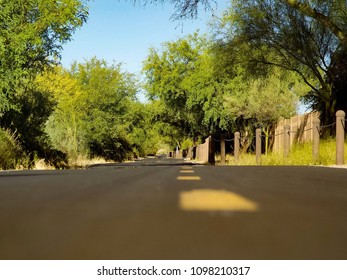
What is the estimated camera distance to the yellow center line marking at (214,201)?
4238mm

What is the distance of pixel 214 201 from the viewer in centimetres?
477

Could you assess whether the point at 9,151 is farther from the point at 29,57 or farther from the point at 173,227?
the point at 173,227

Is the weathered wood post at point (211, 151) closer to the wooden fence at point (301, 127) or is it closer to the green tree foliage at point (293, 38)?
the wooden fence at point (301, 127)

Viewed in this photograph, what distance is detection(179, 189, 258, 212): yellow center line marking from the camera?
4238 mm

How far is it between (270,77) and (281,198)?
24.6 m

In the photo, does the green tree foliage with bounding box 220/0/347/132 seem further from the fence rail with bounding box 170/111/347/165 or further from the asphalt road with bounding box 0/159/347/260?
the asphalt road with bounding box 0/159/347/260

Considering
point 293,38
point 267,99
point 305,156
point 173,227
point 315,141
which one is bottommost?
point 173,227

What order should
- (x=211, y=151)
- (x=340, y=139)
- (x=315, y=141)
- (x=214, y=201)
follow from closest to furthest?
(x=214, y=201), (x=340, y=139), (x=315, y=141), (x=211, y=151)

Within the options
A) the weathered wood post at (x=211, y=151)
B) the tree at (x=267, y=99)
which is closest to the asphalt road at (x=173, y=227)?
the tree at (x=267, y=99)

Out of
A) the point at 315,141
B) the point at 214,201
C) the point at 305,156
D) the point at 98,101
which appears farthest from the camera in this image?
the point at 98,101

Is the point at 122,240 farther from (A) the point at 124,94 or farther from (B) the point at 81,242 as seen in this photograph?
(A) the point at 124,94

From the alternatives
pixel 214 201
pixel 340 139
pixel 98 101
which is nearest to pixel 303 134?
pixel 340 139

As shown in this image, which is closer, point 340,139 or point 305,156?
point 340,139

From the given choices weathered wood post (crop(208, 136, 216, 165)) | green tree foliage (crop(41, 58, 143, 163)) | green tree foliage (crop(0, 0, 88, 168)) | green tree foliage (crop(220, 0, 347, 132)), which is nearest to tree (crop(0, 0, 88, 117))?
green tree foliage (crop(0, 0, 88, 168))
